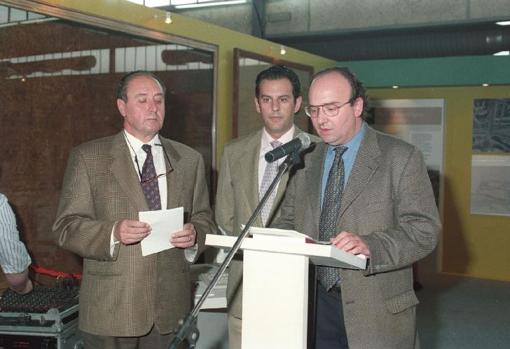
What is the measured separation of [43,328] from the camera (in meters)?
3.24

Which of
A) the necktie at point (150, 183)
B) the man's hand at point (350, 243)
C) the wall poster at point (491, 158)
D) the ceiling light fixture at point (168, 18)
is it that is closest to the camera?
the man's hand at point (350, 243)

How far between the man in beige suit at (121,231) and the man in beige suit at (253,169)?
1.41ft

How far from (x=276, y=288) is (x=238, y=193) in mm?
1420

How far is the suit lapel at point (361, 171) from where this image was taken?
7.68 ft

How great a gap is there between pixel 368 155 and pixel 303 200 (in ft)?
1.09

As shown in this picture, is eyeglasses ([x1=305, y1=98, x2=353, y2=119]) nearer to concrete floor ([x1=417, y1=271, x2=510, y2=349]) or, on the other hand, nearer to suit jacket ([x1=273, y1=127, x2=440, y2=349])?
suit jacket ([x1=273, y1=127, x2=440, y2=349])

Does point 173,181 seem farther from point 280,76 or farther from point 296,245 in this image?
point 296,245

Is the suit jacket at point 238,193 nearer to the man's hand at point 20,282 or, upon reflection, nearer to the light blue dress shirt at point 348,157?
the light blue dress shirt at point 348,157

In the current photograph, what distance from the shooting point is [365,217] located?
232 cm

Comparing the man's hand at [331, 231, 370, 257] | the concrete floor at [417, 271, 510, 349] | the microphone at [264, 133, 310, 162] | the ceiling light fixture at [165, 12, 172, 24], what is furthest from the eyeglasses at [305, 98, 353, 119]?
the concrete floor at [417, 271, 510, 349]

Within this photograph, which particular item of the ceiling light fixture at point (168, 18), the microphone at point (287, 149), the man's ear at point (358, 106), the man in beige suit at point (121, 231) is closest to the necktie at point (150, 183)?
the man in beige suit at point (121, 231)

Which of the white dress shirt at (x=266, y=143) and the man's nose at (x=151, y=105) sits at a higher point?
the man's nose at (x=151, y=105)

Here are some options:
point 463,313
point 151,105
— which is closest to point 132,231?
point 151,105

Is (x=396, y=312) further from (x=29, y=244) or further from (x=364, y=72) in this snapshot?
(x=364, y=72)
